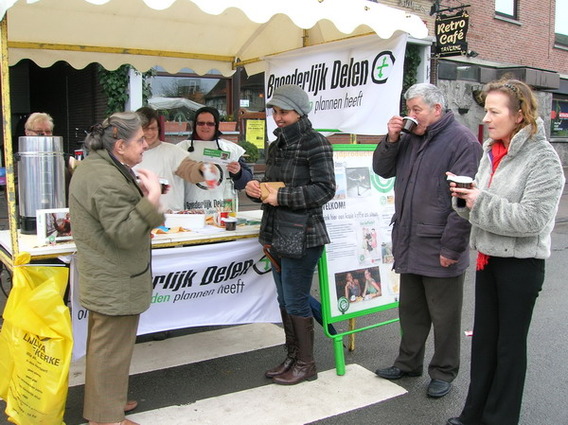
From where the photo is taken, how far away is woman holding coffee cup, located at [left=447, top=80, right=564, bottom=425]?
2.53m

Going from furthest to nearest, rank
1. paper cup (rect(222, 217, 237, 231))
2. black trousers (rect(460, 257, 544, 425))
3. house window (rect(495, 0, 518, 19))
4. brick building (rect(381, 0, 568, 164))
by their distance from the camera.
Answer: house window (rect(495, 0, 518, 19)) < brick building (rect(381, 0, 568, 164)) < paper cup (rect(222, 217, 237, 231)) < black trousers (rect(460, 257, 544, 425))

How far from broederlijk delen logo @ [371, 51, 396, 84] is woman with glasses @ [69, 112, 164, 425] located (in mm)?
2060

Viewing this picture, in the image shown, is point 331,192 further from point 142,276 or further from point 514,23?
point 514,23

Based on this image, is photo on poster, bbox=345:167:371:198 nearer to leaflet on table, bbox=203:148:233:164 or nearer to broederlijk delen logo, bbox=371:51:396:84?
broederlijk delen logo, bbox=371:51:396:84

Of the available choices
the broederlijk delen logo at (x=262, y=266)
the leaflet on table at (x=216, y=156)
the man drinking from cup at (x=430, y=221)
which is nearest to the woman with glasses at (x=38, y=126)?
the leaflet on table at (x=216, y=156)

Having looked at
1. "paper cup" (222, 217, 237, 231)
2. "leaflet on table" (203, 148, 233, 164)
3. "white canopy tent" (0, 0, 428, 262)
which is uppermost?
"white canopy tent" (0, 0, 428, 262)

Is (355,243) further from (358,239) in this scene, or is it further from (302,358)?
(302,358)

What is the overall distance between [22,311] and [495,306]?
2.40 meters

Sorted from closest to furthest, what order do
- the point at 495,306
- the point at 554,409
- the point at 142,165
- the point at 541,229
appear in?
the point at 541,229, the point at 495,306, the point at 554,409, the point at 142,165

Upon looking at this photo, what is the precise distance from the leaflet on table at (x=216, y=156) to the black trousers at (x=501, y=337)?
6.93 feet

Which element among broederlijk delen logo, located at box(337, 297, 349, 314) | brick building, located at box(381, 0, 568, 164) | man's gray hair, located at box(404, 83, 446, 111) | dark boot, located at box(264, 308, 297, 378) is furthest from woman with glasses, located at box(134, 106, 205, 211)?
brick building, located at box(381, 0, 568, 164)

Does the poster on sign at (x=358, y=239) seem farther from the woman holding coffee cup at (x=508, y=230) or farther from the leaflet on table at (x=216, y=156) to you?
the woman holding coffee cup at (x=508, y=230)

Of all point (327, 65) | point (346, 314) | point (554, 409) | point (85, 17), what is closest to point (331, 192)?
point (346, 314)

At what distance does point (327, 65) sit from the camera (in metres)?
→ 4.62
